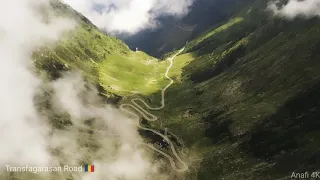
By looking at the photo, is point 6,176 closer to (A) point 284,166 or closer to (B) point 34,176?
(B) point 34,176

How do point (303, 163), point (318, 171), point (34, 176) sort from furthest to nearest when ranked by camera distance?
1. point (34, 176)
2. point (303, 163)
3. point (318, 171)

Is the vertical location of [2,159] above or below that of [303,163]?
above

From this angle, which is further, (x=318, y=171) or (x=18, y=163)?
(x=18, y=163)

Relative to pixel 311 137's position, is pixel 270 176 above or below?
below

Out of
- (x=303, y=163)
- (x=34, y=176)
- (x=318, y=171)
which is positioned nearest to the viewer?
(x=318, y=171)

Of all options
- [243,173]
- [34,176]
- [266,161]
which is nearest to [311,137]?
[266,161]

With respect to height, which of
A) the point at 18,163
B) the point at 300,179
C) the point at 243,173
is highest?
the point at 18,163

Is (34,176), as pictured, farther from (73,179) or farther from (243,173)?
(243,173)

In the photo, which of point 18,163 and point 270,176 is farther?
point 18,163

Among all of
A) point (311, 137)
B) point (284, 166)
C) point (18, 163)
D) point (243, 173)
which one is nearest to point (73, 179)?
point (18, 163)
